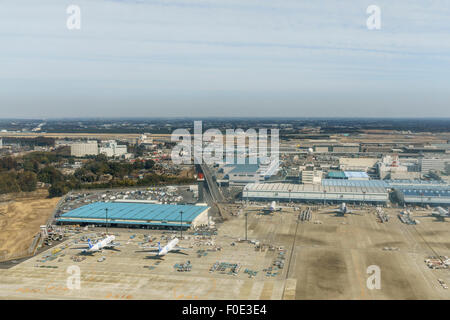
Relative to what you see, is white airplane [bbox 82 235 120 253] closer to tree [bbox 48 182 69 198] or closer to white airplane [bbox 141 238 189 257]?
white airplane [bbox 141 238 189 257]

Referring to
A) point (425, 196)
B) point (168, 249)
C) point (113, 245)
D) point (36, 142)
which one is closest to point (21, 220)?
point (113, 245)

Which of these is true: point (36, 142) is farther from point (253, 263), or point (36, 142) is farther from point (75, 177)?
point (253, 263)

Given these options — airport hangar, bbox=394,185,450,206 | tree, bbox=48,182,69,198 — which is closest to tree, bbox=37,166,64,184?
tree, bbox=48,182,69,198

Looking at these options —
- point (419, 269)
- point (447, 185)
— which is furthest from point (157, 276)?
point (447, 185)

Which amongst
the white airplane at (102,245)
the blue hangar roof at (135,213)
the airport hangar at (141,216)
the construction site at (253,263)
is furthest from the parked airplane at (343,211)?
the white airplane at (102,245)

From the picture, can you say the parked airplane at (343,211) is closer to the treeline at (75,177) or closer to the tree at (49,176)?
the treeline at (75,177)

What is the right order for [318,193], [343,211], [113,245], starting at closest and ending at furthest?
[113,245] < [343,211] < [318,193]
